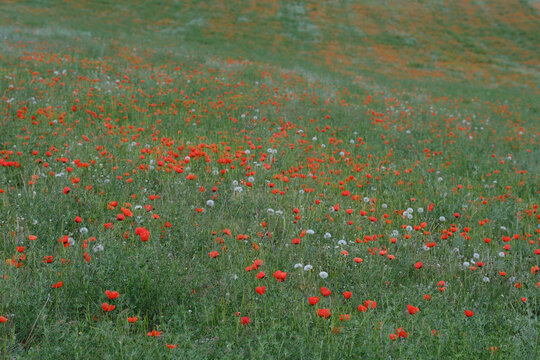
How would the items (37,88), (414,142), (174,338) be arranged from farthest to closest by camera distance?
(414,142) < (37,88) < (174,338)

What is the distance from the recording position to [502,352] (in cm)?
233

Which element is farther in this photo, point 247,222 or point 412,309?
point 247,222

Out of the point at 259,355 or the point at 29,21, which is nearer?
the point at 259,355

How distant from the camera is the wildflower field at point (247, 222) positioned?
2.50 meters

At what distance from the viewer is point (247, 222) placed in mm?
4059

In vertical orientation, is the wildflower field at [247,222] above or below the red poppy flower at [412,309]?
below

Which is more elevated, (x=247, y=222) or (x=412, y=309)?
(x=412, y=309)

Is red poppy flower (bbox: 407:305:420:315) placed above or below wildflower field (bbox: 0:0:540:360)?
above

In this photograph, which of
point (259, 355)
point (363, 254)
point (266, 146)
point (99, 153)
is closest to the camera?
point (259, 355)

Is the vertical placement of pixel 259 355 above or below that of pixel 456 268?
above

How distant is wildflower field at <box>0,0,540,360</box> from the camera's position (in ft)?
8.20

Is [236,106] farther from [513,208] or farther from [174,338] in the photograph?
[174,338]

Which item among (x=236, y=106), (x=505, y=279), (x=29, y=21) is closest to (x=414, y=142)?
(x=236, y=106)

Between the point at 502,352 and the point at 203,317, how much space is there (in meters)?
1.80
